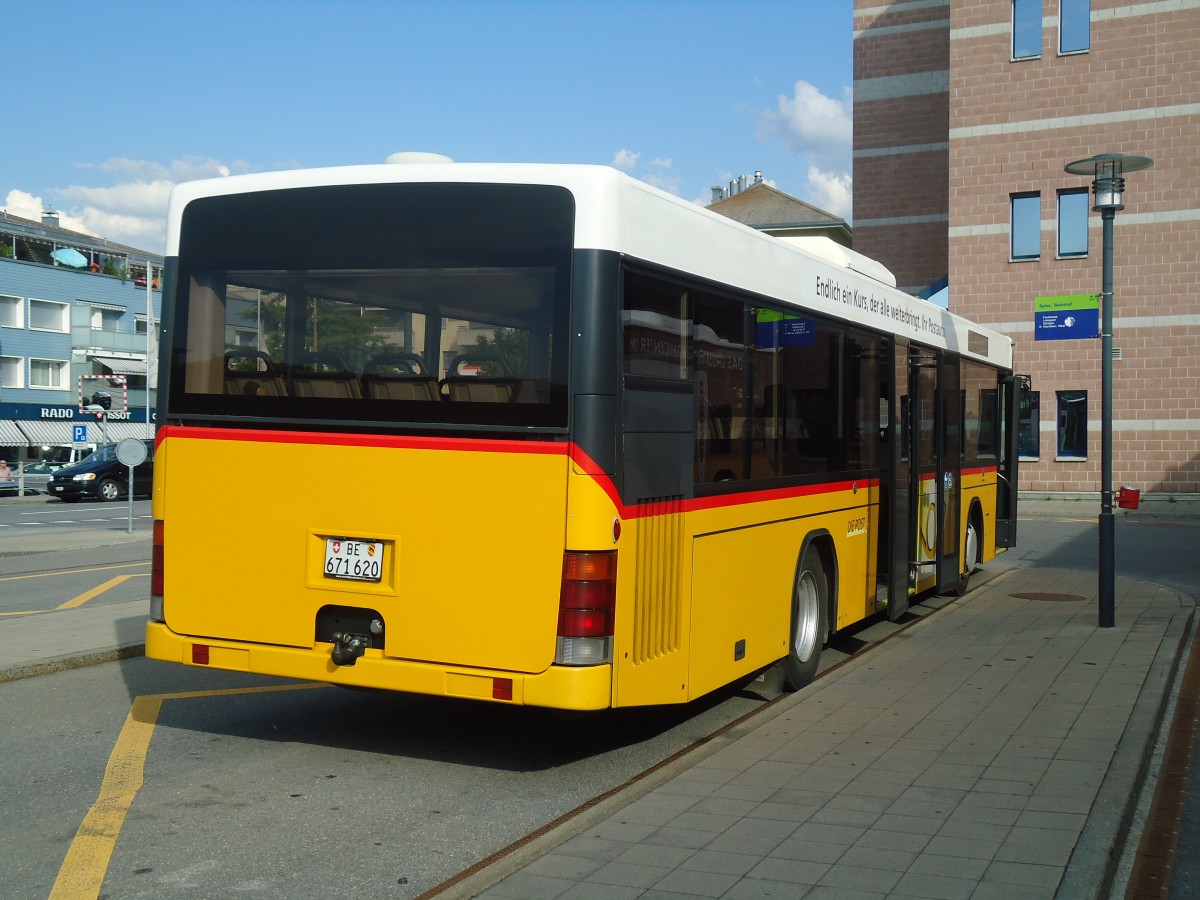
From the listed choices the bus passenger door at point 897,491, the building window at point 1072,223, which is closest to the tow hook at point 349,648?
the bus passenger door at point 897,491

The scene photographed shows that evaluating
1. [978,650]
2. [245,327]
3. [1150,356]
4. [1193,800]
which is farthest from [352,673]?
[1150,356]

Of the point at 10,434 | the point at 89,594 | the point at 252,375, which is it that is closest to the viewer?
the point at 252,375

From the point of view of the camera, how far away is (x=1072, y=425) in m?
37.4

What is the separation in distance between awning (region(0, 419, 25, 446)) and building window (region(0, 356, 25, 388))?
2936 mm

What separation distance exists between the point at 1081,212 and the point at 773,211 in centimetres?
4463

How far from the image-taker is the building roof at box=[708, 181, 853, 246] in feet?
252

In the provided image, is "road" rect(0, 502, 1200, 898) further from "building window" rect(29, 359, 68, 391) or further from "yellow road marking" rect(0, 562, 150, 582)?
"building window" rect(29, 359, 68, 391)

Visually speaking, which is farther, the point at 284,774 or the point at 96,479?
the point at 96,479

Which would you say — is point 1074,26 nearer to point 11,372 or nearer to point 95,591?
point 95,591

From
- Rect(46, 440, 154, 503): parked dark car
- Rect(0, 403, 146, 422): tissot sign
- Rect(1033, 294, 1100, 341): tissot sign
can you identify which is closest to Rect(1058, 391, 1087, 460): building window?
Rect(1033, 294, 1100, 341): tissot sign

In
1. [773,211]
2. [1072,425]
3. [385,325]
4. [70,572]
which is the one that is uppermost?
[773,211]

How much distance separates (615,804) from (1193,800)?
2833mm

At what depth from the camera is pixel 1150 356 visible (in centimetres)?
3650

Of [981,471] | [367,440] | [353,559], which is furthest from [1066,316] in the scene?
[353,559]
